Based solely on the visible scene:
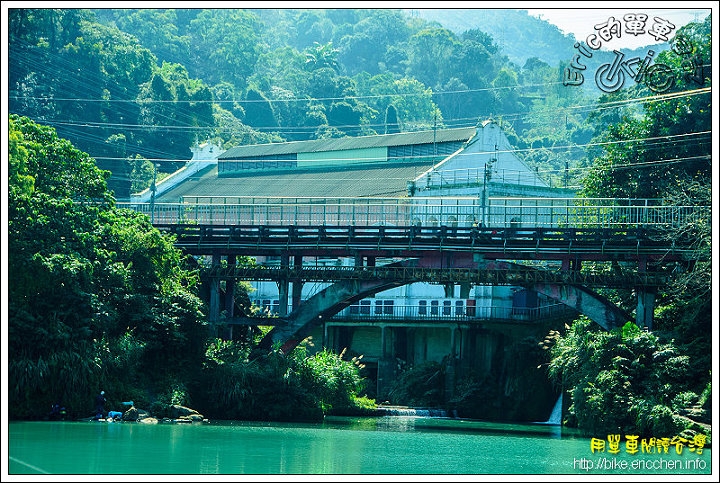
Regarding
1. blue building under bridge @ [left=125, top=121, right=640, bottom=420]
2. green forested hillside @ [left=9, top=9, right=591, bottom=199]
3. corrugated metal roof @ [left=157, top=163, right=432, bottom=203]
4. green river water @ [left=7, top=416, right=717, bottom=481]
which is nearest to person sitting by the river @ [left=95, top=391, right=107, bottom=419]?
green river water @ [left=7, top=416, right=717, bottom=481]

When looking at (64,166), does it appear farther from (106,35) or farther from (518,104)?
(518,104)

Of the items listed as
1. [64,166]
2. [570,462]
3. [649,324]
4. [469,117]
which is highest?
[469,117]

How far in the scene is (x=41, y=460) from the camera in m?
26.5

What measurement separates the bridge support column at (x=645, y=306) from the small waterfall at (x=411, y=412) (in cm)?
1334

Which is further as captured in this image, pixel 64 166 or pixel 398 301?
pixel 398 301

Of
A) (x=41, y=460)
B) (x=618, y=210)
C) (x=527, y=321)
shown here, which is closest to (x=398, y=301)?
(x=527, y=321)

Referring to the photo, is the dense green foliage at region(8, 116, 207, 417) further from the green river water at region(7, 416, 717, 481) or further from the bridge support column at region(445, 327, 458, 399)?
the bridge support column at region(445, 327, 458, 399)

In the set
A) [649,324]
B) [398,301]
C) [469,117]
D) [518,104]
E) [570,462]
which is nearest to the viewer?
[570,462]

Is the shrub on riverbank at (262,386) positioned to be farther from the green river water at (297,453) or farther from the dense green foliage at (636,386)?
the dense green foliage at (636,386)

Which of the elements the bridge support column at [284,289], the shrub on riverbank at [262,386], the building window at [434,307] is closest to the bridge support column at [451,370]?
the building window at [434,307]

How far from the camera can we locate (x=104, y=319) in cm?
3866

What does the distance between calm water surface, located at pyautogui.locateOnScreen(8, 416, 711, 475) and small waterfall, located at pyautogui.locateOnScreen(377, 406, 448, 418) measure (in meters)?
11.5

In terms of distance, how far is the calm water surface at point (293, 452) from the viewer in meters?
27.1

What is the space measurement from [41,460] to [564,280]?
22167 mm
